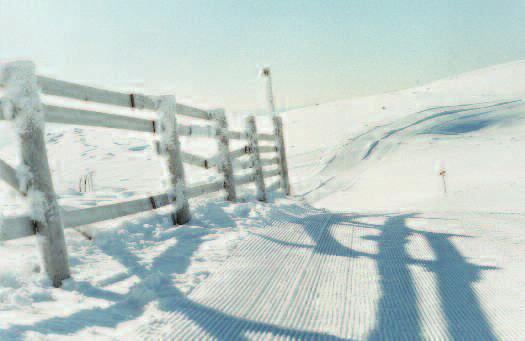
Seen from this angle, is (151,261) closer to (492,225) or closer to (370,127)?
(492,225)

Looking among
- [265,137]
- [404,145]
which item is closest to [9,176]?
[265,137]

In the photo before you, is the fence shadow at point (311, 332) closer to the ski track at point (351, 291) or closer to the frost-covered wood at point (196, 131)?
the ski track at point (351, 291)

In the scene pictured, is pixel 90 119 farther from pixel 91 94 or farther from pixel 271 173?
pixel 271 173

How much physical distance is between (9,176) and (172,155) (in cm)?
197

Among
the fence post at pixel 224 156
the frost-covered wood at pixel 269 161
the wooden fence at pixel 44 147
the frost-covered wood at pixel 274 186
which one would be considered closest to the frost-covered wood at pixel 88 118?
the wooden fence at pixel 44 147

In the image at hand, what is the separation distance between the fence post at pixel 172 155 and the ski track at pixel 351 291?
3.49ft

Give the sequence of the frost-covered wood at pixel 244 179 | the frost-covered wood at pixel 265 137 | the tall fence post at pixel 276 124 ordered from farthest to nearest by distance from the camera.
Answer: the tall fence post at pixel 276 124 → the frost-covered wood at pixel 265 137 → the frost-covered wood at pixel 244 179

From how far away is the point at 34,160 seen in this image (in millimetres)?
2480

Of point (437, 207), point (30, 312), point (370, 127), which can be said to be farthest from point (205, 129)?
point (370, 127)

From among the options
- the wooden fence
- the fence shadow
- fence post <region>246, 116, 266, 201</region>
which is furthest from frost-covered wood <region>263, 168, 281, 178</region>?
the fence shadow

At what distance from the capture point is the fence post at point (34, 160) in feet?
7.98

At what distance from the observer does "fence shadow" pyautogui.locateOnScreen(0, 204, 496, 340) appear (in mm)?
1823

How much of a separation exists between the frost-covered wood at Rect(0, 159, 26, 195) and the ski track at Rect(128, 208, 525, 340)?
4.35 feet

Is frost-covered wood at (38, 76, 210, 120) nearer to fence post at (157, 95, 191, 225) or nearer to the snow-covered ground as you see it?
fence post at (157, 95, 191, 225)
